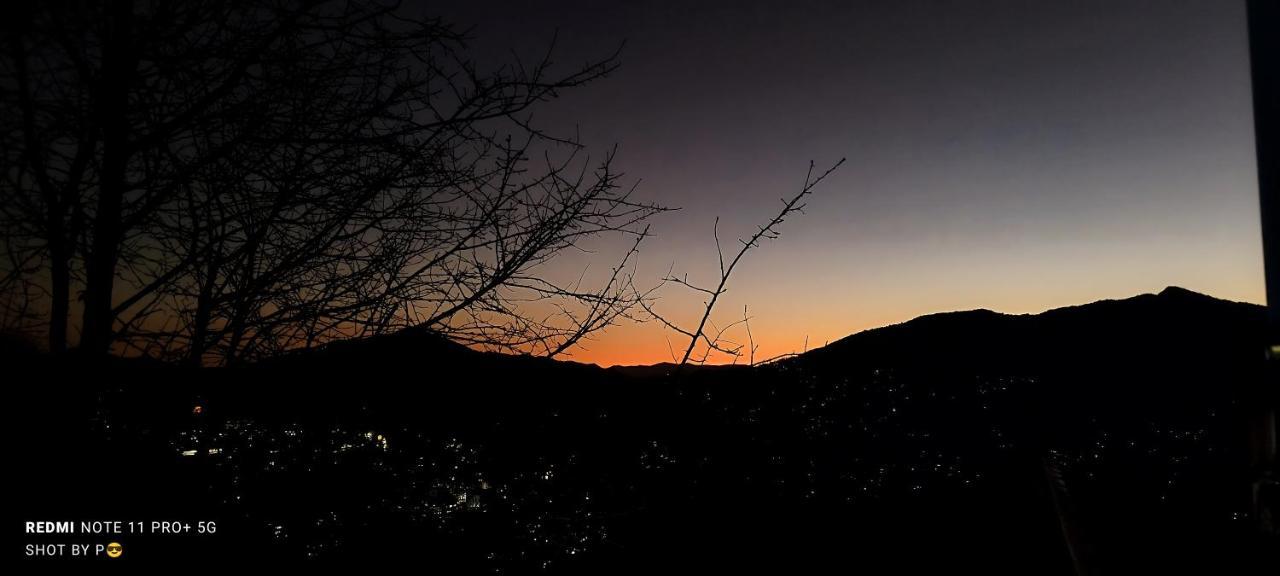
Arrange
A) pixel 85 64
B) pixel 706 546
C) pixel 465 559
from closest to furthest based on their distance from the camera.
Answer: pixel 85 64 < pixel 465 559 < pixel 706 546

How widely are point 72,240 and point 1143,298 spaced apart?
26158mm

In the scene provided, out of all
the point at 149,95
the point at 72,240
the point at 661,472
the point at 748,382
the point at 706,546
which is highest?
the point at 149,95

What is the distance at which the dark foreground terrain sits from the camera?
6.81 ft

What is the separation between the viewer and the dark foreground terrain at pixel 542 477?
2.07 meters

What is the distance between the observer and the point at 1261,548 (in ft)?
3.65

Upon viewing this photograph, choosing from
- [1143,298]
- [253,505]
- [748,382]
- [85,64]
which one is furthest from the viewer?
[1143,298]

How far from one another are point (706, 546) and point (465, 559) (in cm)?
100

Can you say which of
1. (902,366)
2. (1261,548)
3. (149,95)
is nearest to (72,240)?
(149,95)

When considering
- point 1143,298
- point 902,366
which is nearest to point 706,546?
point 902,366

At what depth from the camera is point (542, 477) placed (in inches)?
112

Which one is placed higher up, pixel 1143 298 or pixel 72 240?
pixel 1143 298

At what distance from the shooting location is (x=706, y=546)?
122 inches

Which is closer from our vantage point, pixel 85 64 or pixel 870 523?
pixel 85 64

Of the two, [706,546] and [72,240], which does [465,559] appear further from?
[72,240]
